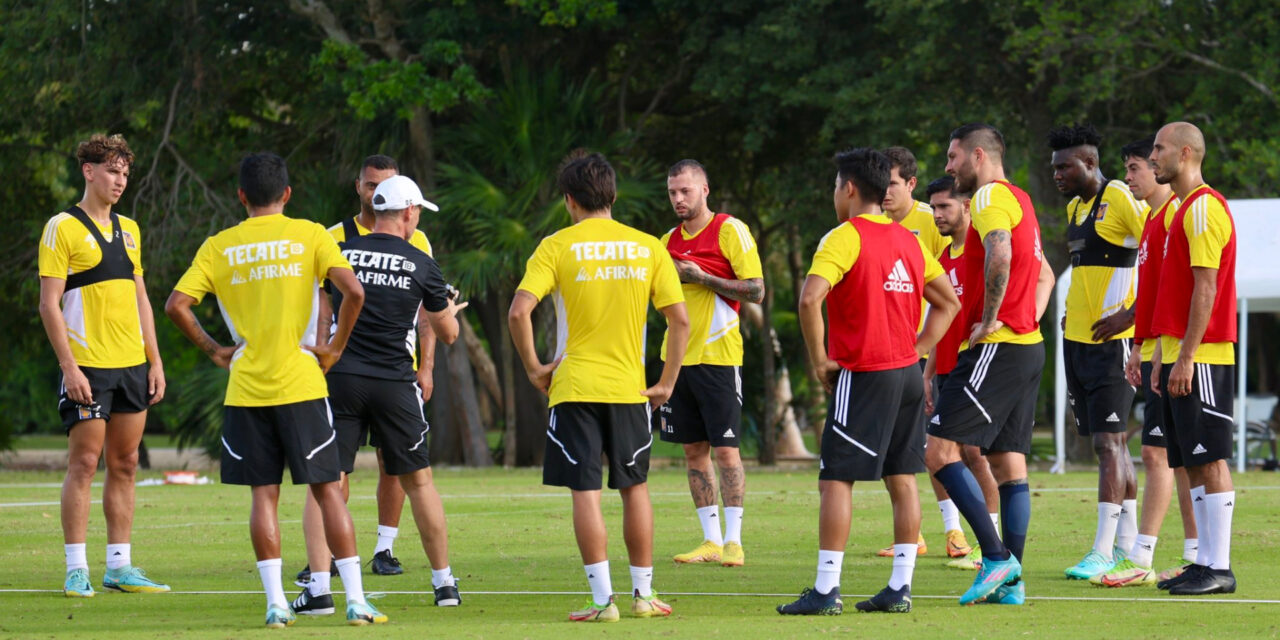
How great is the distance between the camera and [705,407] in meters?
10.5

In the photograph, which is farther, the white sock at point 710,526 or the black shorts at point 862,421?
the white sock at point 710,526

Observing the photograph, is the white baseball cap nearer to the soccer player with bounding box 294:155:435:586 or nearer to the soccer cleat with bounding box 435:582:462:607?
the soccer player with bounding box 294:155:435:586

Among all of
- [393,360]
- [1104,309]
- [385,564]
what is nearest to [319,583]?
[393,360]

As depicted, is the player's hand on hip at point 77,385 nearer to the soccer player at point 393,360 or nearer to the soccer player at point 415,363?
the soccer player at point 415,363

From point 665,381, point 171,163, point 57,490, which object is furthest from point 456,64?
point 665,381

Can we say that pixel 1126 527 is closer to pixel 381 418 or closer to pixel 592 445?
pixel 592 445

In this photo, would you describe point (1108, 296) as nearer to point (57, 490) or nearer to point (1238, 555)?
point (1238, 555)

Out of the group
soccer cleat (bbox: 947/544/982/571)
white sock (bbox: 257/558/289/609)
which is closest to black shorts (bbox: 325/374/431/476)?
white sock (bbox: 257/558/289/609)

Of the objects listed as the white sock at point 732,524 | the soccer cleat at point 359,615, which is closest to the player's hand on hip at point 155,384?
the soccer cleat at point 359,615

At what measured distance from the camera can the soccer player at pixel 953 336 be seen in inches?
385

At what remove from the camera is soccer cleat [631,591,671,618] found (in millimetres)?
7703

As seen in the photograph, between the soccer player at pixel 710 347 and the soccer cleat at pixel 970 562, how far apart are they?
52.4 inches

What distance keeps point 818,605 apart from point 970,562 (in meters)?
2.37

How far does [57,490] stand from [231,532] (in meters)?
6.20
